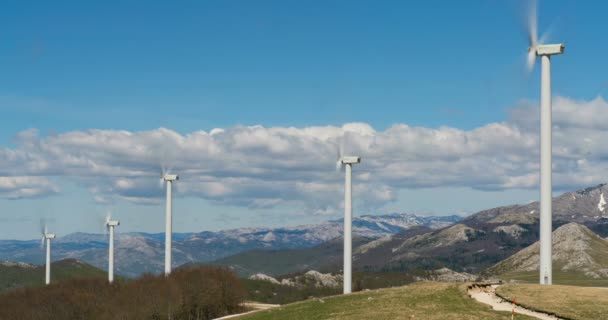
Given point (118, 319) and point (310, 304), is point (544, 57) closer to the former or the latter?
point (310, 304)

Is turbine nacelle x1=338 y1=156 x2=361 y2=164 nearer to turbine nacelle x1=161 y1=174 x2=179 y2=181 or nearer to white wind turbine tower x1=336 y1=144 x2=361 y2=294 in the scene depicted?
white wind turbine tower x1=336 y1=144 x2=361 y2=294

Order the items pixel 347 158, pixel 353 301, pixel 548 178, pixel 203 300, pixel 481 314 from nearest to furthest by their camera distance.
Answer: pixel 481 314 → pixel 548 178 → pixel 353 301 → pixel 347 158 → pixel 203 300

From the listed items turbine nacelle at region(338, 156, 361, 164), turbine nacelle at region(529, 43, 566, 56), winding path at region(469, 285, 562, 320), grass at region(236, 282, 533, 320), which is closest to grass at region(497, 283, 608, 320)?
winding path at region(469, 285, 562, 320)

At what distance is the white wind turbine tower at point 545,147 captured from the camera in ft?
314

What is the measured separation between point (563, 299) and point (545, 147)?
64.1 ft

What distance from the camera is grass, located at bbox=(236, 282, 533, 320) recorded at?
88.4 m

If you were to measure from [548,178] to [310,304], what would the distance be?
40782mm

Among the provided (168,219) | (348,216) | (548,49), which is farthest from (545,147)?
(168,219)

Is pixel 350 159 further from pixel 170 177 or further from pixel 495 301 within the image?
pixel 495 301

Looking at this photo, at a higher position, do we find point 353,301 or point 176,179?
point 176,179

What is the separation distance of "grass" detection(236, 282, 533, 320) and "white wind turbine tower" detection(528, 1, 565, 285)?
1136cm

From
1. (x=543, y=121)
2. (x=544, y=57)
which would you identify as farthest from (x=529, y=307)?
(x=544, y=57)

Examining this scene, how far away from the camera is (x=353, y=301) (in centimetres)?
10962

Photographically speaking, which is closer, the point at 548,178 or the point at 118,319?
the point at 548,178
